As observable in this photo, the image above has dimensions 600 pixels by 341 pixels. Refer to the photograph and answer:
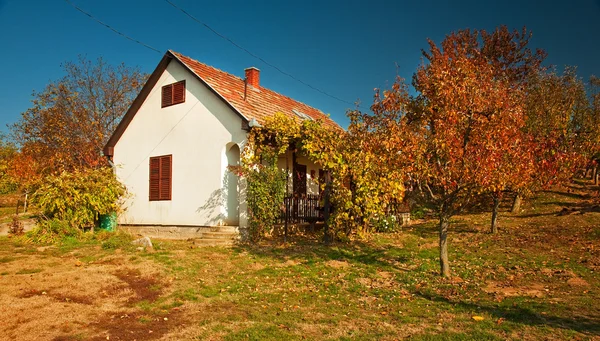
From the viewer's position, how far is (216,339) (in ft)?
16.8

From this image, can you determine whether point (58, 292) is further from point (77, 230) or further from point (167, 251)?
point (77, 230)

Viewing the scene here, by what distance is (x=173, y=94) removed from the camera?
15109 millimetres

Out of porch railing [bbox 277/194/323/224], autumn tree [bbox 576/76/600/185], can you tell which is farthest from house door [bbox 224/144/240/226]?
autumn tree [bbox 576/76/600/185]

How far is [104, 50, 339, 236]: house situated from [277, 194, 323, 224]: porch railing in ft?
3.05

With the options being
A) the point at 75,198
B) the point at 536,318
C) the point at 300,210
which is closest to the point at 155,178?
the point at 75,198

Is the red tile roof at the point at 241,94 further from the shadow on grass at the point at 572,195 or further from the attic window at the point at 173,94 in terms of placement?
the shadow on grass at the point at 572,195

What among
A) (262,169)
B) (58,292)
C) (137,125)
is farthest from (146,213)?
(58,292)

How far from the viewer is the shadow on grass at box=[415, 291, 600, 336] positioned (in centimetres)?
541

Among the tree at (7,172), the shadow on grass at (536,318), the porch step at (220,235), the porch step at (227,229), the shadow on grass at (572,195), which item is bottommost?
the shadow on grass at (536,318)

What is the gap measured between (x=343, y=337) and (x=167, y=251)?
7132 millimetres

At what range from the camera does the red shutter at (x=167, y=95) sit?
49.9 feet

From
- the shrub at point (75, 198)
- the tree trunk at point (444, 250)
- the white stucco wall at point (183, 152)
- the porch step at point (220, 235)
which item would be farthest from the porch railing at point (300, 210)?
the shrub at point (75, 198)

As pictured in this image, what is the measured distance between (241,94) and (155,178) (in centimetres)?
458

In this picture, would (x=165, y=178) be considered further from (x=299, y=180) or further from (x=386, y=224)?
(x=386, y=224)
